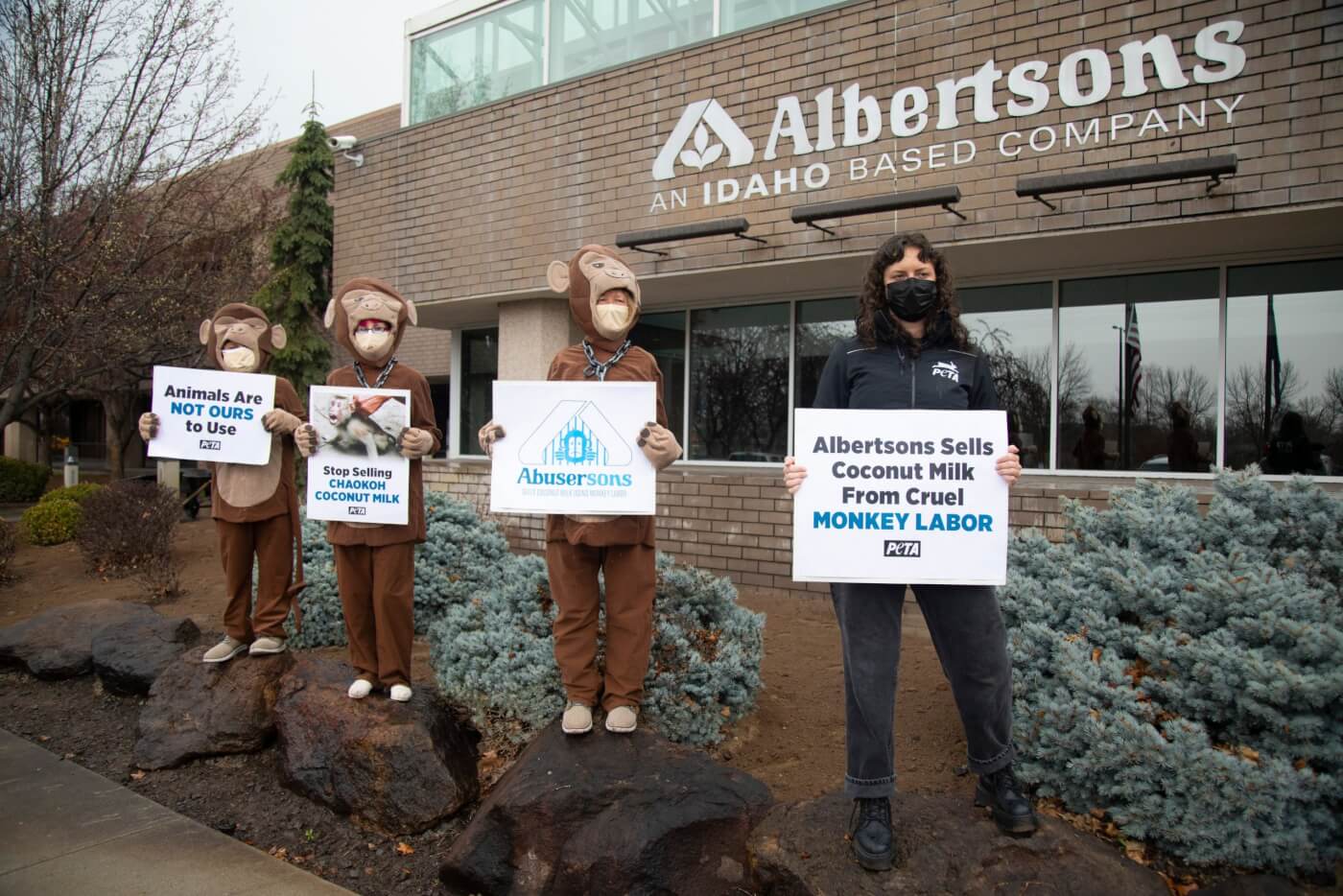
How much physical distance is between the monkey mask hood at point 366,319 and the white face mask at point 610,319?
117cm

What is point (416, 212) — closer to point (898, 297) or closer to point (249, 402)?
point (249, 402)

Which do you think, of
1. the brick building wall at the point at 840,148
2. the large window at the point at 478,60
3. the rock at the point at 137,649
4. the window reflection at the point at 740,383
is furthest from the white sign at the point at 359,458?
the large window at the point at 478,60

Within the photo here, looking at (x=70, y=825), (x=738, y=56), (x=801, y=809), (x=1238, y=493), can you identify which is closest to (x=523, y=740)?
(x=801, y=809)

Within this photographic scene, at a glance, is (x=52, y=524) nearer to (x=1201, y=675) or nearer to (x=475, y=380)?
(x=475, y=380)

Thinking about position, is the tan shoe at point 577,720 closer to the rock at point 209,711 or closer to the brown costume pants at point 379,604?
the brown costume pants at point 379,604

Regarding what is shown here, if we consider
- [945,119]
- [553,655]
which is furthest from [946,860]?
[945,119]

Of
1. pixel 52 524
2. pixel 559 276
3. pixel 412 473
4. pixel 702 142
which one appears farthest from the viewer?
pixel 52 524

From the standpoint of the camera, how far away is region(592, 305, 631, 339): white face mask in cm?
359

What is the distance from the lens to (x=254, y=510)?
4477mm

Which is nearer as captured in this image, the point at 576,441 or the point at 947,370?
the point at 947,370

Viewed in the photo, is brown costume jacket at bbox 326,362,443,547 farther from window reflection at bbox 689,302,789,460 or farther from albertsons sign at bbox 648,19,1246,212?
window reflection at bbox 689,302,789,460

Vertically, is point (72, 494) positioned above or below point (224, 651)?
above

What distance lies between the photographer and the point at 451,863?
3.22m

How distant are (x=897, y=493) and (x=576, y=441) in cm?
126
